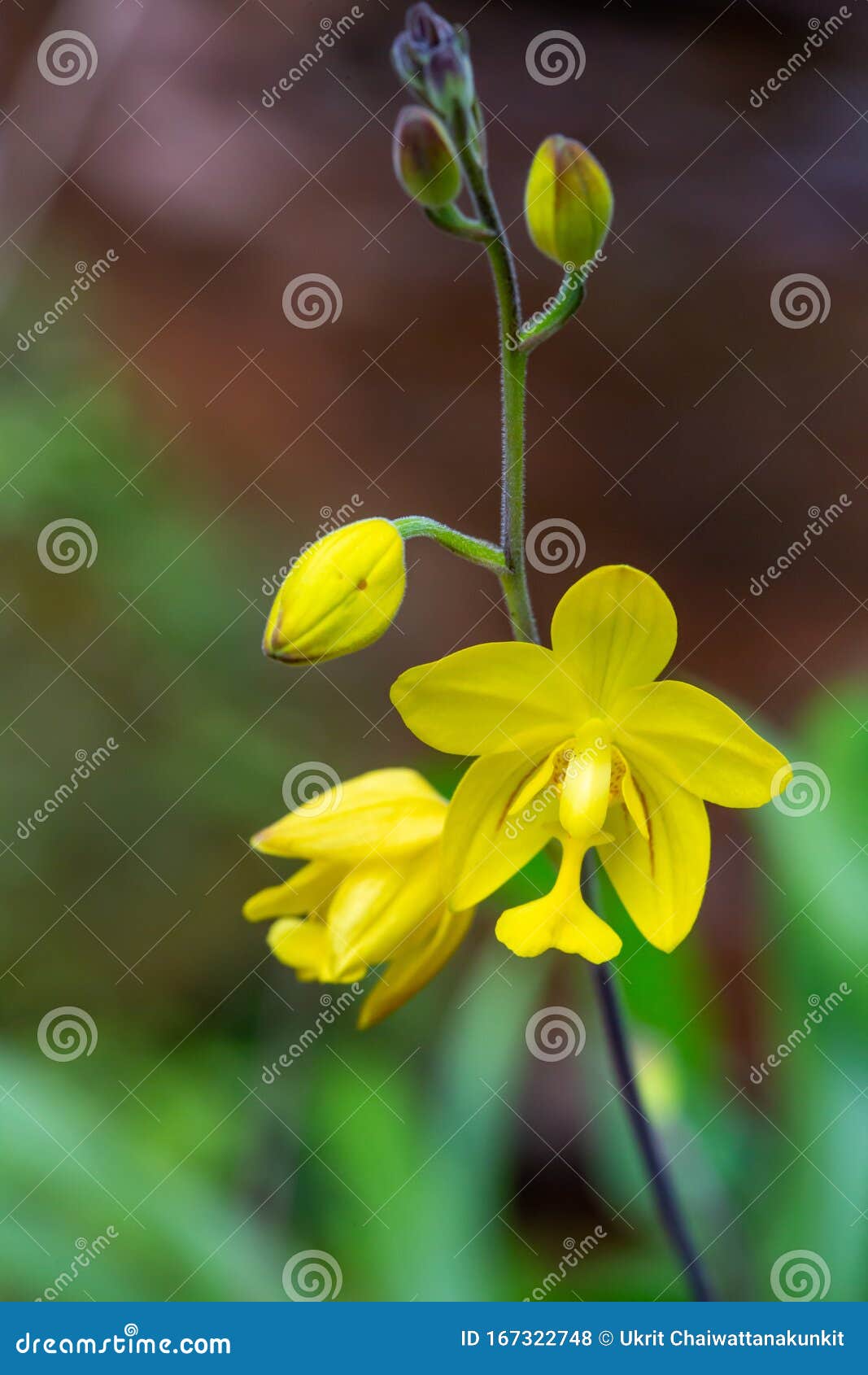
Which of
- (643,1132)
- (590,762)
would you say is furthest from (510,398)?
(643,1132)

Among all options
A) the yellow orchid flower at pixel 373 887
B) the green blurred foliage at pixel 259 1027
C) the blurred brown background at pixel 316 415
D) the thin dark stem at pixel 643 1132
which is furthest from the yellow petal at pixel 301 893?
the blurred brown background at pixel 316 415

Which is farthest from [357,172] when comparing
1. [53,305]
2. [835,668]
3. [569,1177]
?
[569,1177]

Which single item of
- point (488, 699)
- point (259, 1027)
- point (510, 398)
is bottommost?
point (259, 1027)

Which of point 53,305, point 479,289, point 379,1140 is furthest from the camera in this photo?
point 479,289

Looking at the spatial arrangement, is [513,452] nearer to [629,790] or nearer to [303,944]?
[629,790]

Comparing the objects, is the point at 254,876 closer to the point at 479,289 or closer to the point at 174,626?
the point at 174,626

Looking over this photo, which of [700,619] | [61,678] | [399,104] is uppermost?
[399,104]

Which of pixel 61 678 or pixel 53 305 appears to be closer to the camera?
pixel 61 678
